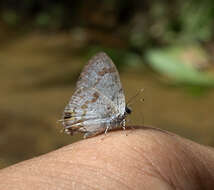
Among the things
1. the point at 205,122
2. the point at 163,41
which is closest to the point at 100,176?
the point at 205,122

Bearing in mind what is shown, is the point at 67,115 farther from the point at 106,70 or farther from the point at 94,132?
the point at 106,70

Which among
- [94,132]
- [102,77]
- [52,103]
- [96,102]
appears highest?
[102,77]

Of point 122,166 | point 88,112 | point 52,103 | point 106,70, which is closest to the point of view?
point 122,166

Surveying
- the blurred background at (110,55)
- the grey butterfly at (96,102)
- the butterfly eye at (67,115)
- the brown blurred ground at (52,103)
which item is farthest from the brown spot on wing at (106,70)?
the brown blurred ground at (52,103)

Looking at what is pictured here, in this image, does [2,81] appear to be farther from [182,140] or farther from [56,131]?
[182,140]

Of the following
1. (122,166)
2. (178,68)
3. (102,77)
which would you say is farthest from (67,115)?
(178,68)

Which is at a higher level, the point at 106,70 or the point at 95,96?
the point at 106,70

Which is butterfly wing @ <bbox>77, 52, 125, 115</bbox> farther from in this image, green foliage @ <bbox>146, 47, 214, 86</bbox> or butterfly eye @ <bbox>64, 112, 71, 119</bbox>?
green foliage @ <bbox>146, 47, 214, 86</bbox>
